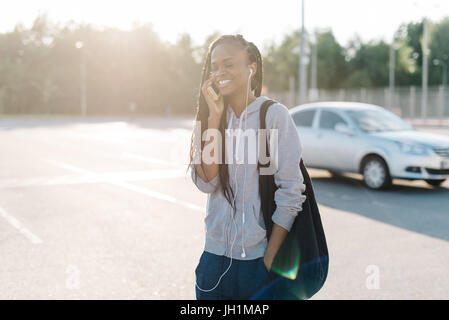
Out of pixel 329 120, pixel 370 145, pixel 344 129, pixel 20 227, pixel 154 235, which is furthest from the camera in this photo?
pixel 329 120

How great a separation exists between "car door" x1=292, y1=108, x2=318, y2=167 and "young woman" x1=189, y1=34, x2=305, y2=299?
7773 millimetres

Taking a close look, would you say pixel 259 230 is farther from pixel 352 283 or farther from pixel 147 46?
pixel 147 46

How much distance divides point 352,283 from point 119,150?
38.7 ft

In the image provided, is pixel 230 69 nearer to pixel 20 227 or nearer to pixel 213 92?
pixel 213 92

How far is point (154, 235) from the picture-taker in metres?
5.97

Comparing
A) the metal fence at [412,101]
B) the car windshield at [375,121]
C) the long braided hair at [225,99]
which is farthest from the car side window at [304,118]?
the metal fence at [412,101]

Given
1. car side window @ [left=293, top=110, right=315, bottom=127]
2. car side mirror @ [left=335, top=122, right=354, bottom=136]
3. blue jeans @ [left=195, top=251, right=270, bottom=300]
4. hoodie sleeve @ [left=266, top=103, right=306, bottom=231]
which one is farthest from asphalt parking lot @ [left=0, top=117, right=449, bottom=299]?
hoodie sleeve @ [left=266, top=103, right=306, bottom=231]

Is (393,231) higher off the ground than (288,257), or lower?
lower

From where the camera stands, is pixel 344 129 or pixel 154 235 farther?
pixel 344 129

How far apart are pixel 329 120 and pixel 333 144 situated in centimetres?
55

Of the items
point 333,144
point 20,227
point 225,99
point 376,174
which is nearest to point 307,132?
point 333,144
